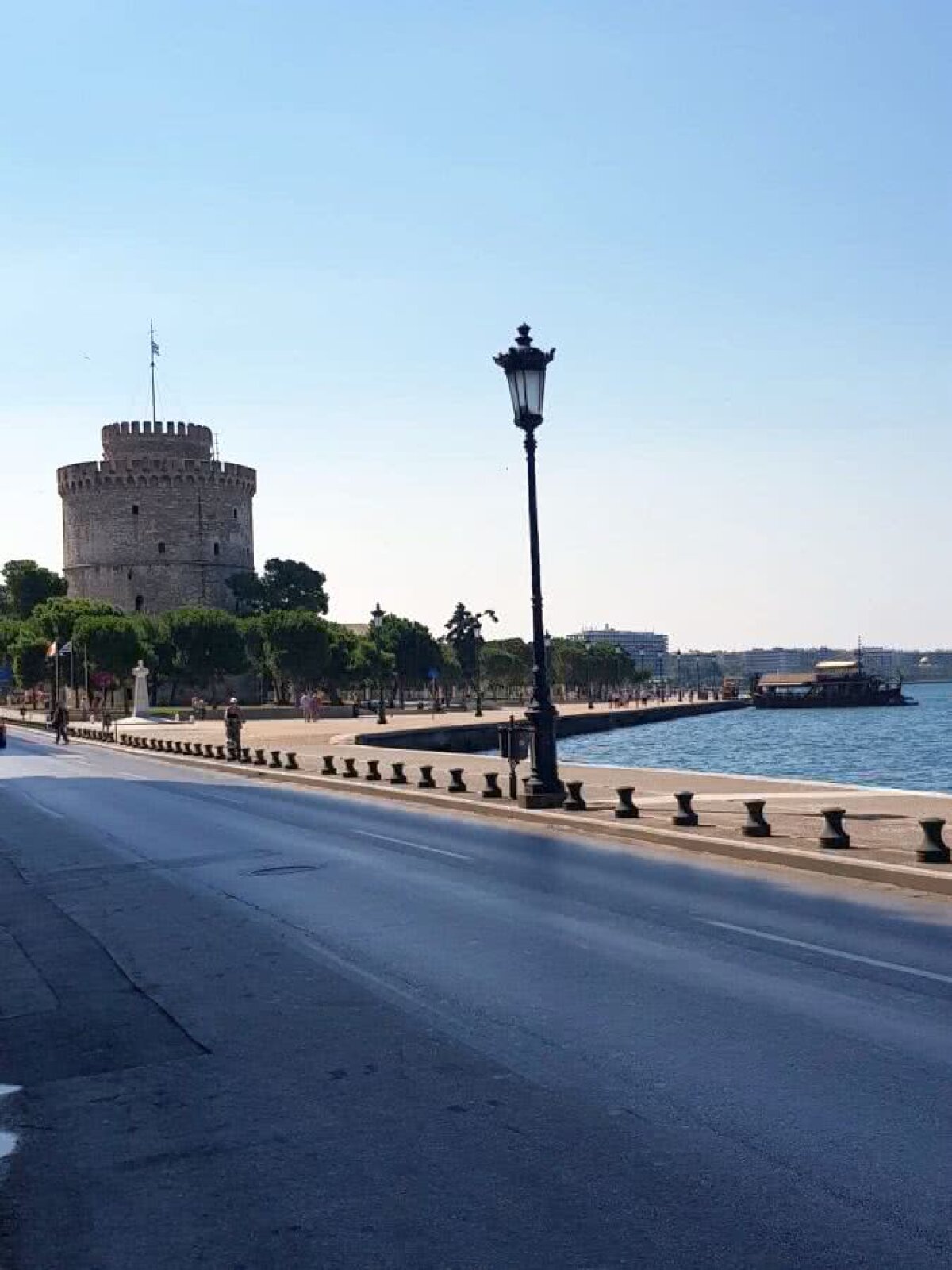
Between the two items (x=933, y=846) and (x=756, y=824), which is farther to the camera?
(x=756, y=824)

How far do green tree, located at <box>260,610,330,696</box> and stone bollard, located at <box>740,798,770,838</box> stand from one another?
103 m

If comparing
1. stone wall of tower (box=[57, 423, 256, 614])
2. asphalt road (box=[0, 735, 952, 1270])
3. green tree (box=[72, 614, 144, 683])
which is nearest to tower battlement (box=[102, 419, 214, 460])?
stone wall of tower (box=[57, 423, 256, 614])

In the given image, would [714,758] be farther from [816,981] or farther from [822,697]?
[822,697]

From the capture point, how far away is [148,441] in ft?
421

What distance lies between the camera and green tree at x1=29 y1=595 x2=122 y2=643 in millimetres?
111062

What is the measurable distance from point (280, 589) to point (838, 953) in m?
138

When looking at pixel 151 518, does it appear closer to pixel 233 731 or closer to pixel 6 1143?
pixel 233 731

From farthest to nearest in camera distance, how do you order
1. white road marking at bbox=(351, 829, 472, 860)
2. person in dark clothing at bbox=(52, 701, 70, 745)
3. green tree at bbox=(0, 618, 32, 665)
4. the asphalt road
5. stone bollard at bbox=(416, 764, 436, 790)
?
green tree at bbox=(0, 618, 32, 665) → person in dark clothing at bbox=(52, 701, 70, 745) → stone bollard at bbox=(416, 764, 436, 790) → white road marking at bbox=(351, 829, 472, 860) → the asphalt road

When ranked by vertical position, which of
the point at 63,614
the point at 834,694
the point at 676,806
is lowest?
the point at 834,694

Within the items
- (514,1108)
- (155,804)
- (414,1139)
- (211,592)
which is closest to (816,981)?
(514,1108)

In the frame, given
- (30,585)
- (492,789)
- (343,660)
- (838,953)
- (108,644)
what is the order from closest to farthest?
(838,953) → (492,789) → (108,644) → (343,660) → (30,585)

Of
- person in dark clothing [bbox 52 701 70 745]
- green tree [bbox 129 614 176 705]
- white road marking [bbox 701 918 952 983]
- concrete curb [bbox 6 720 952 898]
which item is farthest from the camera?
green tree [bbox 129 614 176 705]

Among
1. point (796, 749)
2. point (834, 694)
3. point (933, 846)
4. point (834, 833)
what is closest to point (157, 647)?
point (796, 749)

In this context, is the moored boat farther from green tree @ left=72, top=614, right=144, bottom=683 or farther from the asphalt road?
the asphalt road
